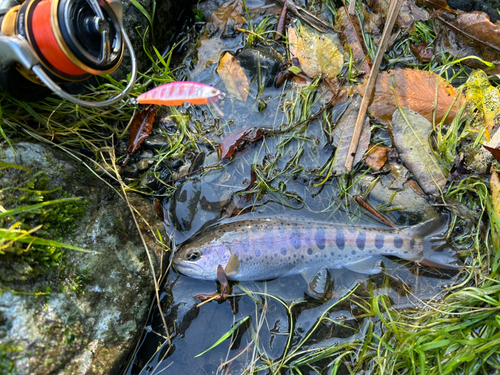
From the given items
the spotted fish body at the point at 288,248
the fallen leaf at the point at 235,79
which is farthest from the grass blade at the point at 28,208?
the fallen leaf at the point at 235,79

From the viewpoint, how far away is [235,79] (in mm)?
4059

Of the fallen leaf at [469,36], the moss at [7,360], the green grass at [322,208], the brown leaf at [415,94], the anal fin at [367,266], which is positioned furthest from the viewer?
the fallen leaf at [469,36]

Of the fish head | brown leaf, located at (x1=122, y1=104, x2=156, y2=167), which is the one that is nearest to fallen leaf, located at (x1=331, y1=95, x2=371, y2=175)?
the fish head

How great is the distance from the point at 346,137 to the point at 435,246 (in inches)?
59.1

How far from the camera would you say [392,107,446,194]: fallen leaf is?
11.9ft

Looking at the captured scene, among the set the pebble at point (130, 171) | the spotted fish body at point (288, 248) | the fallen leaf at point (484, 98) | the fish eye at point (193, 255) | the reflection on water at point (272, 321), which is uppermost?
the pebble at point (130, 171)

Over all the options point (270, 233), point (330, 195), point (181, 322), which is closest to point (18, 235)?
point (181, 322)

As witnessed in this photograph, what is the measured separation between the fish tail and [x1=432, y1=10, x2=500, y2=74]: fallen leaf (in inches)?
81.0

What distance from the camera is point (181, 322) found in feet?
10.9

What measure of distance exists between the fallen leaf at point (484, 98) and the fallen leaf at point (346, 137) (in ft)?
4.07

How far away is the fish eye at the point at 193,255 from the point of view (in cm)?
342

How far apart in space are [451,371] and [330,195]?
6.36 feet

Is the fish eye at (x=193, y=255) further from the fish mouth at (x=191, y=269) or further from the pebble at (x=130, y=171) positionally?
the pebble at (x=130, y=171)

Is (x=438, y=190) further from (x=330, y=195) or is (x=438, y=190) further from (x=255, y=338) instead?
(x=255, y=338)
